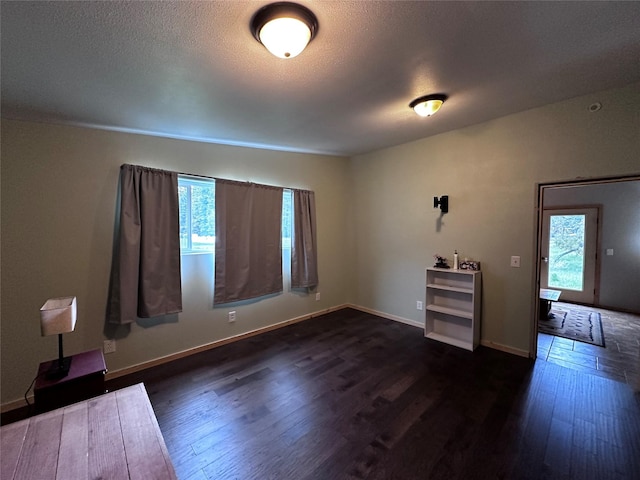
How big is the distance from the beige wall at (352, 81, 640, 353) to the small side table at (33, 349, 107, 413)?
11.9ft

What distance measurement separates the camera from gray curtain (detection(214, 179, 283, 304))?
10.9ft

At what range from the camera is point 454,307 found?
3500 mm

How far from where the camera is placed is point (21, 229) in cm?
230

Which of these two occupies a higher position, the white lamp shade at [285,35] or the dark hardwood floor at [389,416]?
the white lamp shade at [285,35]

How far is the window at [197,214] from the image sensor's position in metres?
3.17

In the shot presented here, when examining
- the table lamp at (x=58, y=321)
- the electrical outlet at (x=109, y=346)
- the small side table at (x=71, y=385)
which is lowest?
the electrical outlet at (x=109, y=346)

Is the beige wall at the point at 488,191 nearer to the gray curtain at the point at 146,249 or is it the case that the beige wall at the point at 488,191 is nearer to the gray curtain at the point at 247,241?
the gray curtain at the point at 247,241

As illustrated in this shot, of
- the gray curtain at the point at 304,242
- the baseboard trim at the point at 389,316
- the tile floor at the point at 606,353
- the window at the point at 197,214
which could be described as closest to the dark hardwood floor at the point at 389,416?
the tile floor at the point at 606,353

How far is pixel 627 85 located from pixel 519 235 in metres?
1.53

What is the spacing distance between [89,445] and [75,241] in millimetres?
2101

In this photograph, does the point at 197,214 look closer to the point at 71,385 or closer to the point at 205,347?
the point at 205,347

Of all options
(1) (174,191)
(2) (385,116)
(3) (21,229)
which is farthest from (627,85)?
(3) (21,229)

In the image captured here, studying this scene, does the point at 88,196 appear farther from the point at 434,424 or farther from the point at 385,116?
the point at 434,424

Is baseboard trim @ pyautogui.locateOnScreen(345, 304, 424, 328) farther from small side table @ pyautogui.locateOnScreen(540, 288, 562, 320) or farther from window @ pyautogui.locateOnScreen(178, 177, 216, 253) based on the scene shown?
window @ pyautogui.locateOnScreen(178, 177, 216, 253)
